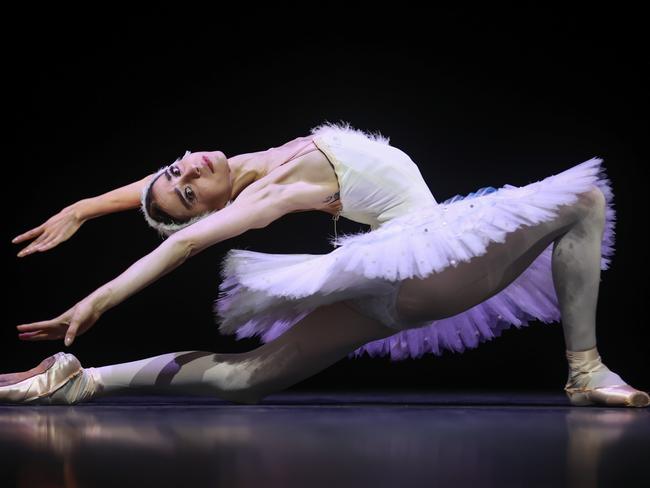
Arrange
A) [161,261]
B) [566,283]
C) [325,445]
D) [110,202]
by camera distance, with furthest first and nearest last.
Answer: [110,202], [566,283], [161,261], [325,445]

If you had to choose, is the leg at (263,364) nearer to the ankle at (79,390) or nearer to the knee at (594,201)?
the ankle at (79,390)

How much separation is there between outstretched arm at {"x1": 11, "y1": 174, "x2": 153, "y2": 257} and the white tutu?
1.79 feet

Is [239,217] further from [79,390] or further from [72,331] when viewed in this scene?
[79,390]

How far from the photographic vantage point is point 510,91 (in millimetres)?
3008

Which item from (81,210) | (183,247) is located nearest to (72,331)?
(183,247)

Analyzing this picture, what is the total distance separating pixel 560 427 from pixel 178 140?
6.73ft

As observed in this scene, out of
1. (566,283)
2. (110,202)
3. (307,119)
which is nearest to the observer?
(566,283)

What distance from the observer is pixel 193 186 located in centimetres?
216

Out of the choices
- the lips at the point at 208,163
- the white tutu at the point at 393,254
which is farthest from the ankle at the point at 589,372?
the lips at the point at 208,163

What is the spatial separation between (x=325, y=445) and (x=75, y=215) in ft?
4.12

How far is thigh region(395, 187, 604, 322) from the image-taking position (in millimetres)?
1796

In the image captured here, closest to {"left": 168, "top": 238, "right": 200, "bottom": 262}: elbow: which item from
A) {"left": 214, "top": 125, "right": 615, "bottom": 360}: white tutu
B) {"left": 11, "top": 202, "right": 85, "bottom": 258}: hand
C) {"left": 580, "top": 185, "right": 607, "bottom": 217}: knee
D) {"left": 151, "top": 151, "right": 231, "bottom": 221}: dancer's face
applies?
{"left": 214, "top": 125, "right": 615, "bottom": 360}: white tutu

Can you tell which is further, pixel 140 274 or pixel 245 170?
pixel 245 170

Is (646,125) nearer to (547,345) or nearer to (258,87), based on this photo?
(547,345)
